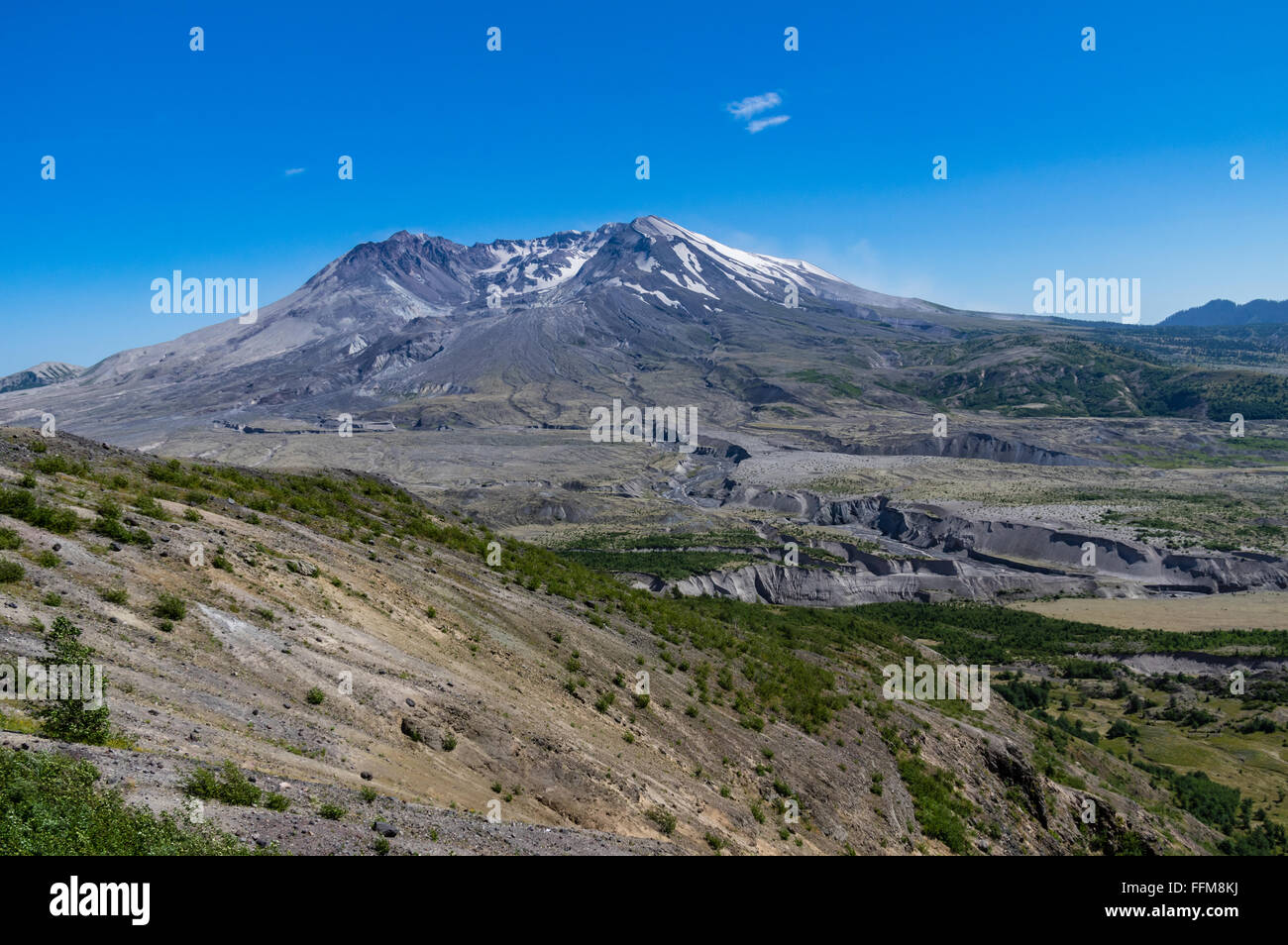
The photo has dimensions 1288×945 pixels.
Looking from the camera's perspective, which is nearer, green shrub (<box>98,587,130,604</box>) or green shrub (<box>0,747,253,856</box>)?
green shrub (<box>0,747,253,856</box>)

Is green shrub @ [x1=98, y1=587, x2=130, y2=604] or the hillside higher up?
green shrub @ [x1=98, y1=587, x2=130, y2=604]

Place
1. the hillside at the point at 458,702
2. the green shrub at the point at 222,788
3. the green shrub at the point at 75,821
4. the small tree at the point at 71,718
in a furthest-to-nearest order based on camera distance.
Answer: the hillside at the point at 458,702, the small tree at the point at 71,718, the green shrub at the point at 222,788, the green shrub at the point at 75,821

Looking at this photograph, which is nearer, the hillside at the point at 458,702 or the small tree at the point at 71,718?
the small tree at the point at 71,718

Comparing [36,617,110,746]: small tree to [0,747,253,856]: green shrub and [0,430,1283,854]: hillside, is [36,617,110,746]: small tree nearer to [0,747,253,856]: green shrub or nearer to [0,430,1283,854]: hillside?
[0,430,1283,854]: hillside

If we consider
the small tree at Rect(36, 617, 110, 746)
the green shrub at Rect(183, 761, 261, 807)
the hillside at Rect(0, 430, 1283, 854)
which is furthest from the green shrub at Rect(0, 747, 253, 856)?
the small tree at Rect(36, 617, 110, 746)

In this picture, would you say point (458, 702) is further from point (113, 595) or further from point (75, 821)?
point (75, 821)

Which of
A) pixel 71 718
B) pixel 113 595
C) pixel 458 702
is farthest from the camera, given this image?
pixel 458 702

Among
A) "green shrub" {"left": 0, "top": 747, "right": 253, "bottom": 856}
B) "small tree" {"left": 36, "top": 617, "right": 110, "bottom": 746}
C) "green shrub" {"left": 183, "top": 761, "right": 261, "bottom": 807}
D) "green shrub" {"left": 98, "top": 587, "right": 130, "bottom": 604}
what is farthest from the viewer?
"green shrub" {"left": 98, "top": 587, "right": 130, "bottom": 604}

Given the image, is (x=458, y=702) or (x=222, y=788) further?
(x=458, y=702)

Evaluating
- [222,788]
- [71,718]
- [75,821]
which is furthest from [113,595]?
[75,821]

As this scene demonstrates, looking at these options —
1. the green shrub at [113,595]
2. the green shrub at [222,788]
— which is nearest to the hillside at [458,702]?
the green shrub at [113,595]

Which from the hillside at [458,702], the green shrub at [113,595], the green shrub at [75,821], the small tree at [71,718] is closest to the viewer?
the green shrub at [75,821]

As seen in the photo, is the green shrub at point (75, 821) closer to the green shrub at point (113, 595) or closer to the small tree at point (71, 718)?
the small tree at point (71, 718)
